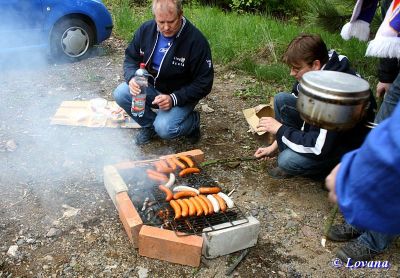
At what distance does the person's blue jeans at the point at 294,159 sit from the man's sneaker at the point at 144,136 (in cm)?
149

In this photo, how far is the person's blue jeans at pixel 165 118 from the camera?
14.1ft

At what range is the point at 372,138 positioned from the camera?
1.33m

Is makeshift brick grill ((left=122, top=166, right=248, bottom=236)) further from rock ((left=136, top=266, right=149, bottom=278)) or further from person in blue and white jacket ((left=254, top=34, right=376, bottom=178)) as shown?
person in blue and white jacket ((left=254, top=34, right=376, bottom=178))

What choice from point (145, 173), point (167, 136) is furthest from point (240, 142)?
point (145, 173)

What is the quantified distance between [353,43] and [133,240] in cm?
544

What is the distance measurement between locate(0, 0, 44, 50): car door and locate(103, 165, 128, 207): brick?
3.63 metres

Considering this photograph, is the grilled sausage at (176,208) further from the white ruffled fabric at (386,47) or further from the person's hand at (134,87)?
the white ruffled fabric at (386,47)

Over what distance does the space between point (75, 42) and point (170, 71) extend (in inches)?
126

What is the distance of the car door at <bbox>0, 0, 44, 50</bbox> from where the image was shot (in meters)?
5.86

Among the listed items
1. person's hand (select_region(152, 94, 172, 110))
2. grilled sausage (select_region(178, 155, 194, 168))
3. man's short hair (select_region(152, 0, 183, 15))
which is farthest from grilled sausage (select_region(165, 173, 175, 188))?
man's short hair (select_region(152, 0, 183, 15))

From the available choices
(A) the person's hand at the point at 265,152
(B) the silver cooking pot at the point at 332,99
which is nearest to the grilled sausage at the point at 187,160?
(A) the person's hand at the point at 265,152

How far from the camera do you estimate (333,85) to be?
2527 millimetres

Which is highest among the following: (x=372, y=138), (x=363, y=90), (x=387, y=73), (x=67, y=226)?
(x=372, y=138)

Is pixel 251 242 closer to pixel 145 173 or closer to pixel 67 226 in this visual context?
pixel 145 173
